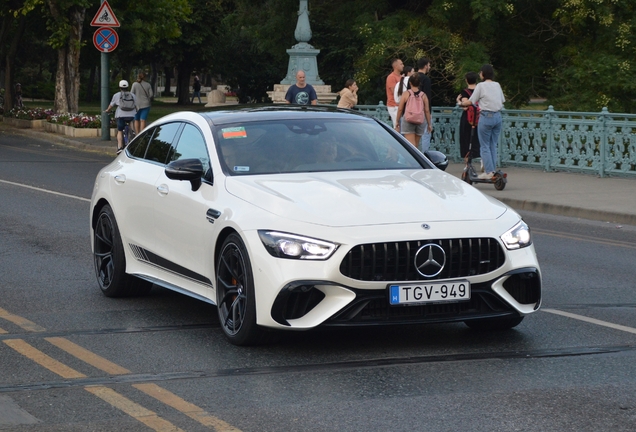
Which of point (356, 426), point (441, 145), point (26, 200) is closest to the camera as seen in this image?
point (356, 426)

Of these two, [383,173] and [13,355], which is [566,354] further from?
[13,355]

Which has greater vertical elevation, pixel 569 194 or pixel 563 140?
pixel 563 140

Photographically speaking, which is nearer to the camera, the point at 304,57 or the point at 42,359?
the point at 42,359

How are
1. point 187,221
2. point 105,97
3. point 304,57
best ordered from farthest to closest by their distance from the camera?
point 105,97 → point 304,57 → point 187,221

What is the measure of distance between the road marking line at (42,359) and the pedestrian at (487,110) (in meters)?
12.0

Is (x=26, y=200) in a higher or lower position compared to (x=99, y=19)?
lower

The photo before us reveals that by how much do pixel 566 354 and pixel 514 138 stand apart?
15270 millimetres

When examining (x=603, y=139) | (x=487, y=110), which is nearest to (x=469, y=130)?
(x=487, y=110)

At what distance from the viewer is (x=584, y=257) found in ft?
38.0

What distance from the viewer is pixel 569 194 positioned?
57.2 feet

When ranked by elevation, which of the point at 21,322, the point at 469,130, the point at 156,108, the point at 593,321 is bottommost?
the point at 156,108

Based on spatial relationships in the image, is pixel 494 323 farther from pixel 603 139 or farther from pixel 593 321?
pixel 603 139

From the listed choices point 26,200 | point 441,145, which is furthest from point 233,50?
point 26,200

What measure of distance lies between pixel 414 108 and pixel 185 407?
13.7 metres
